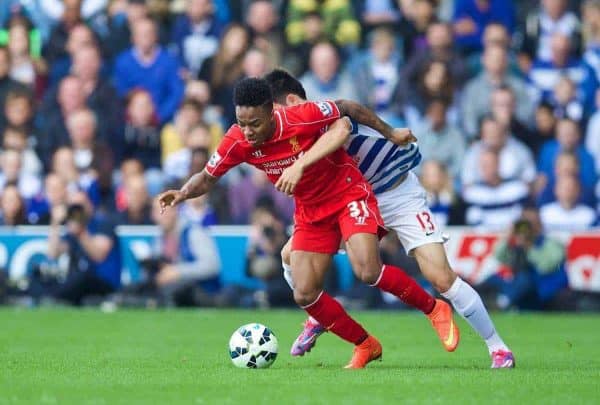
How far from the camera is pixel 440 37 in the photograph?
64.2ft

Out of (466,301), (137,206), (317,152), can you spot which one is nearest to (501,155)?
Answer: (137,206)

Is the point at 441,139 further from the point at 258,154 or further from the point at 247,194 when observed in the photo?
the point at 258,154

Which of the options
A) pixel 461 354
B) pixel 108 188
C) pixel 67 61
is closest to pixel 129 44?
pixel 67 61

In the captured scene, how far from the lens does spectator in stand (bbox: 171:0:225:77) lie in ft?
68.5

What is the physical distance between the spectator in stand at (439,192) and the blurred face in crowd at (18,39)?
24.6 feet

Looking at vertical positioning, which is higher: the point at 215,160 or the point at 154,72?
the point at 154,72

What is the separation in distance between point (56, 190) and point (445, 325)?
1156 centimetres

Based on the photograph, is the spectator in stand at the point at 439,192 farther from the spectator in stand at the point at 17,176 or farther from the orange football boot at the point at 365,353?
the orange football boot at the point at 365,353

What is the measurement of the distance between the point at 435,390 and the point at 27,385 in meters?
2.62

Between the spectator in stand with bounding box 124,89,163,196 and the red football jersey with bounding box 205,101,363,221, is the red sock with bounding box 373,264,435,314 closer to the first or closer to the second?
the red football jersey with bounding box 205,101,363,221

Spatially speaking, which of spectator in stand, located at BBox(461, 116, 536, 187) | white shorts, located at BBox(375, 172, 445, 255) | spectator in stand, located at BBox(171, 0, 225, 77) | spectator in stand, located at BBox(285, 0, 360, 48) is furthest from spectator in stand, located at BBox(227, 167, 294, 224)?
white shorts, located at BBox(375, 172, 445, 255)

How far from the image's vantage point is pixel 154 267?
63.4ft

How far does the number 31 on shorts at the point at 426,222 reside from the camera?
→ 10258mm

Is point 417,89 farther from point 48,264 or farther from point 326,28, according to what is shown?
point 48,264
